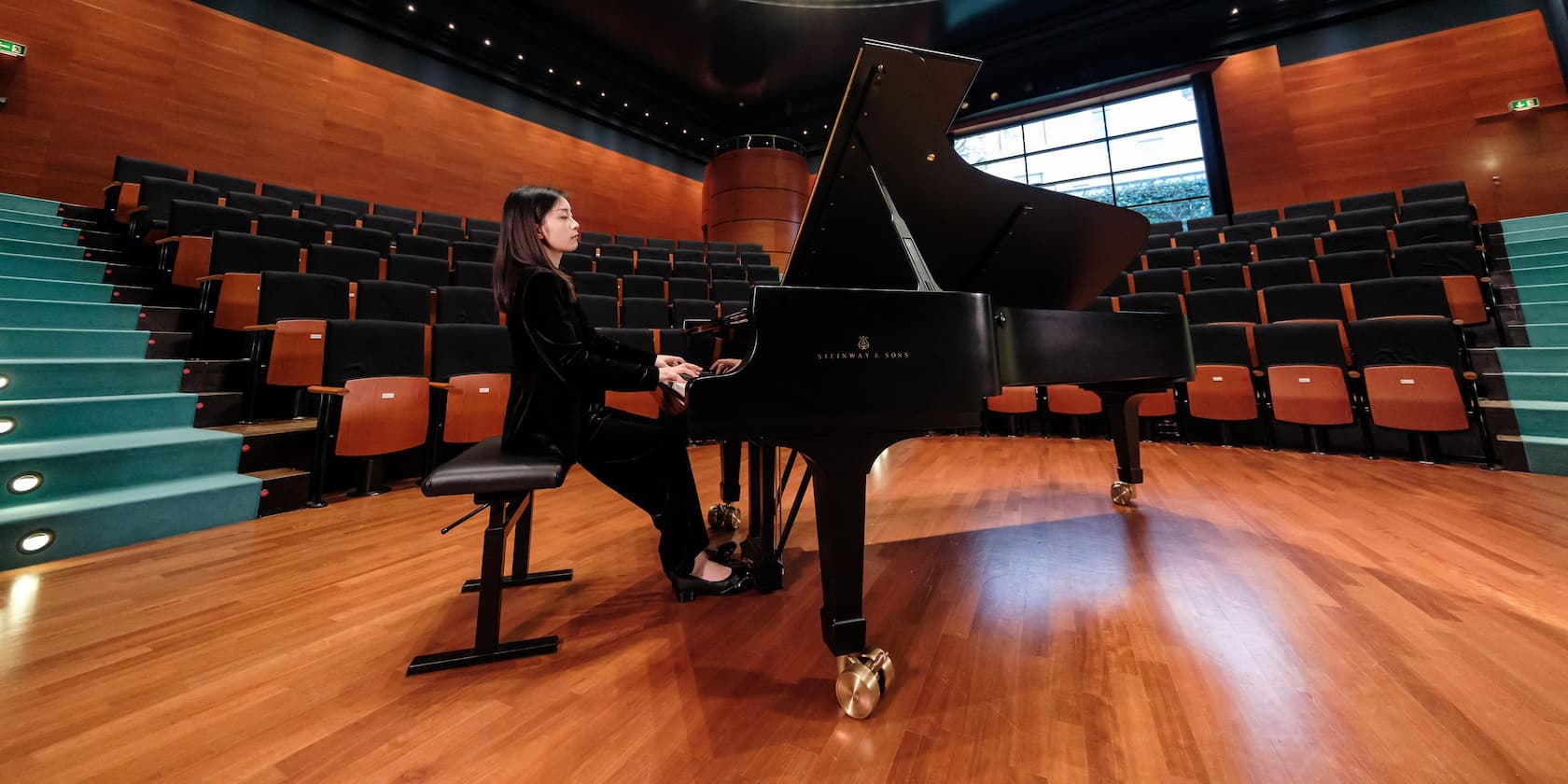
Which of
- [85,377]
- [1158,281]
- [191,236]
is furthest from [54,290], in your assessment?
[1158,281]

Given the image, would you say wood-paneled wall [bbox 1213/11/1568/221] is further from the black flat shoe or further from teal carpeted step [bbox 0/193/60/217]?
teal carpeted step [bbox 0/193/60/217]

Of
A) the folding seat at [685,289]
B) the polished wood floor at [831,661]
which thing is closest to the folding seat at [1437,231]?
the polished wood floor at [831,661]

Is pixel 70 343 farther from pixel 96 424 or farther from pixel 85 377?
pixel 96 424

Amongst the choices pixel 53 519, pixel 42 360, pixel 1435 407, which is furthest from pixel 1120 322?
pixel 42 360

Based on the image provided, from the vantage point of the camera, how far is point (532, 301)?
104 centimetres

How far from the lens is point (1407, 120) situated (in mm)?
Answer: 4926

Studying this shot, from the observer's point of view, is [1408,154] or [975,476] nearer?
[975,476]

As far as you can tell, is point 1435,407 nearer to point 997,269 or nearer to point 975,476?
point 975,476

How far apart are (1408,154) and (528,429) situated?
8.27 m

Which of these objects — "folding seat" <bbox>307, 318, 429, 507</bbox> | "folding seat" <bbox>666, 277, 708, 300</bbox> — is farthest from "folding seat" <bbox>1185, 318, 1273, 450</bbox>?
"folding seat" <bbox>307, 318, 429, 507</bbox>

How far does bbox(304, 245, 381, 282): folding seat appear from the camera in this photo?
2.79 m

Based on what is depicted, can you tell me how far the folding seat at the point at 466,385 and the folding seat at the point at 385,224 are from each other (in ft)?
7.25

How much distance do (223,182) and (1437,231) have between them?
882 centimetres

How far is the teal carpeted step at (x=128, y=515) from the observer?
4.11 feet
